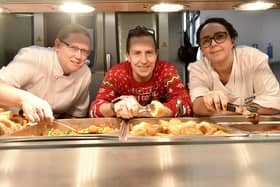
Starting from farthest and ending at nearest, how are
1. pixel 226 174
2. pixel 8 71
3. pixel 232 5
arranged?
pixel 8 71, pixel 232 5, pixel 226 174

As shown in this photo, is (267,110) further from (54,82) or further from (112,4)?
(54,82)

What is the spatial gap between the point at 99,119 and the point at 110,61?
1171 millimetres

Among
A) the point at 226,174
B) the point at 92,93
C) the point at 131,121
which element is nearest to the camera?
the point at 226,174

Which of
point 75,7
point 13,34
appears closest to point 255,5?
Result: point 75,7

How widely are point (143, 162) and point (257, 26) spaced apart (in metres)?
3.29

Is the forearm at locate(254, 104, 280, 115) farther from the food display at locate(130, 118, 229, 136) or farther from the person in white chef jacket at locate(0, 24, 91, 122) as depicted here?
the person in white chef jacket at locate(0, 24, 91, 122)

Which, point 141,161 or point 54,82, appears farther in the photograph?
point 54,82

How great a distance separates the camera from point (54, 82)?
1.86m

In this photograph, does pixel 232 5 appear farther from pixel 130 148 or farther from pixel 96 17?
pixel 96 17

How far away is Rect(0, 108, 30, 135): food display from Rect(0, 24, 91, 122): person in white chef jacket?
29 centimetres

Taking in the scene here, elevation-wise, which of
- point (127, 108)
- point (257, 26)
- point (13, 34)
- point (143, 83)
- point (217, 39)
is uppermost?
point (257, 26)

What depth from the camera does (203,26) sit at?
5.55 feet

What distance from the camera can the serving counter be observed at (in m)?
0.80

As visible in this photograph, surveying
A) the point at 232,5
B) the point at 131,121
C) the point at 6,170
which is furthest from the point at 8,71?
the point at 232,5
